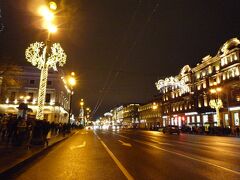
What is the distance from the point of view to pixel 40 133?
15.1 meters

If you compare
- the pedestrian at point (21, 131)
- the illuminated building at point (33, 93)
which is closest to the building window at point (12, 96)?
the illuminated building at point (33, 93)

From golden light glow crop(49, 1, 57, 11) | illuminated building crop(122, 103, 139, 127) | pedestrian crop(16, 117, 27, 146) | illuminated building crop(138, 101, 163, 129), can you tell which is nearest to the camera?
golden light glow crop(49, 1, 57, 11)

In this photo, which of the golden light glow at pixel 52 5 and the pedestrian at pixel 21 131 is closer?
the golden light glow at pixel 52 5

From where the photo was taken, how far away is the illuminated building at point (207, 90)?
163 ft

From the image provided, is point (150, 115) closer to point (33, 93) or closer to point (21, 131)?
point (33, 93)

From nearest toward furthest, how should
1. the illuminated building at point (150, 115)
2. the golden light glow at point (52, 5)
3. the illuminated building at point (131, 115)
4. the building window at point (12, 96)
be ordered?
the golden light glow at point (52, 5), the building window at point (12, 96), the illuminated building at point (150, 115), the illuminated building at point (131, 115)

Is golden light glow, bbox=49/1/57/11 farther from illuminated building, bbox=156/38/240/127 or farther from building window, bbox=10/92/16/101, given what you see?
building window, bbox=10/92/16/101

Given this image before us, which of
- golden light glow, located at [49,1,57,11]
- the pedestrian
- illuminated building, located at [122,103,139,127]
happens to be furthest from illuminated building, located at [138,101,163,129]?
golden light glow, located at [49,1,57,11]

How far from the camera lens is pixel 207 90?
59.5 meters

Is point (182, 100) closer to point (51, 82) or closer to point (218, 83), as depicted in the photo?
point (218, 83)

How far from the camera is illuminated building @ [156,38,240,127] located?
49656 millimetres

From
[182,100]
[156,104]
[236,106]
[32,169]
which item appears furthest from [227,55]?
[32,169]

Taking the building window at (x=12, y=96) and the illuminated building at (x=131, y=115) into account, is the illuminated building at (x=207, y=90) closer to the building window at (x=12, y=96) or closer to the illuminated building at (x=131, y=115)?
the building window at (x=12, y=96)

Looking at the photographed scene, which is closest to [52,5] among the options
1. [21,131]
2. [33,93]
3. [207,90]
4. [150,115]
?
[21,131]
